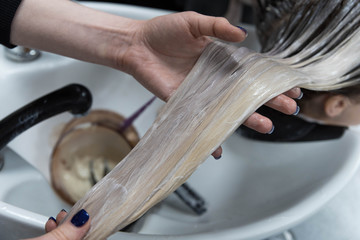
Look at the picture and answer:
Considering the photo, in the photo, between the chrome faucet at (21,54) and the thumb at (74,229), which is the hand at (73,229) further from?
the chrome faucet at (21,54)

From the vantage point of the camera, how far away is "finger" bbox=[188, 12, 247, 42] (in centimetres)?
53

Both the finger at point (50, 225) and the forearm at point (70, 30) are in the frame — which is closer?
the finger at point (50, 225)

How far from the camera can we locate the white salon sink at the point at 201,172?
2.09 ft

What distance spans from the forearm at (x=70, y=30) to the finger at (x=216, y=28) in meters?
0.15

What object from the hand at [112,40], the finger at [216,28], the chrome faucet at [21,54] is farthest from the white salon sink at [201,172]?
the finger at [216,28]

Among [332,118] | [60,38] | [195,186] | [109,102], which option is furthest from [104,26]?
[332,118]

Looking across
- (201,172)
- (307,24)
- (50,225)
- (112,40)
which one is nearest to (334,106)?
(307,24)

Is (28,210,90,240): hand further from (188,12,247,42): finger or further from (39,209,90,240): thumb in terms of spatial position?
(188,12,247,42): finger

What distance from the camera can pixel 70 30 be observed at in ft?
2.17

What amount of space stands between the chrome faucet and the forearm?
70mm

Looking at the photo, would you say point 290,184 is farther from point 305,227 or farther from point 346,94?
point 346,94

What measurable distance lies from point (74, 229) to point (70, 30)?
0.37m

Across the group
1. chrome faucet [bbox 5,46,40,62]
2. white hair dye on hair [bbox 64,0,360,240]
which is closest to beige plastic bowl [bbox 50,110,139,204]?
chrome faucet [bbox 5,46,40,62]

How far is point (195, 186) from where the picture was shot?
821 millimetres
